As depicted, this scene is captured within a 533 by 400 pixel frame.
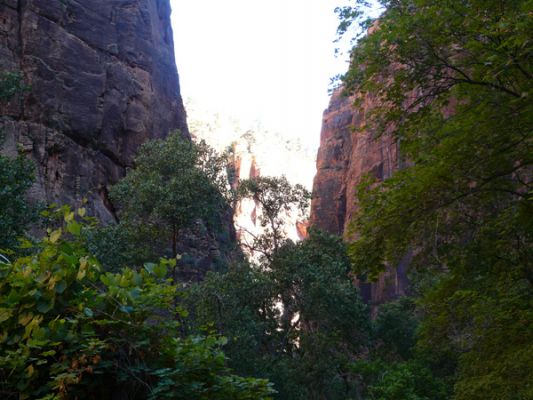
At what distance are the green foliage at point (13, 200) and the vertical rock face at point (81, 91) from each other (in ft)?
26.8

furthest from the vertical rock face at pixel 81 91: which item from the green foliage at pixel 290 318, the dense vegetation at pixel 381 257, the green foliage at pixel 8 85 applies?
the green foliage at pixel 290 318

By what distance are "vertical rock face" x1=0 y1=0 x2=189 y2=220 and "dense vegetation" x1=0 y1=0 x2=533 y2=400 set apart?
5.66 meters

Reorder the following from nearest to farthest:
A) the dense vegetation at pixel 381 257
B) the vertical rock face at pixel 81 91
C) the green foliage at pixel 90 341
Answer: the green foliage at pixel 90 341, the dense vegetation at pixel 381 257, the vertical rock face at pixel 81 91

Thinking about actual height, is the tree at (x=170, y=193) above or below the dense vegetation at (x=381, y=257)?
above

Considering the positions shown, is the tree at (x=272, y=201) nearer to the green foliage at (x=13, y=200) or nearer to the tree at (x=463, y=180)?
the green foliage at (x=13, y=200)

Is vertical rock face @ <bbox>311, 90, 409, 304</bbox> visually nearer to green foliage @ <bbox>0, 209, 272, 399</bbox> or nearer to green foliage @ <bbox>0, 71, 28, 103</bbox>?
green foliage @ <bbox>0, 71, 28, 103</bbox>

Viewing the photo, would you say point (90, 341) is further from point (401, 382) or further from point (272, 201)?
point (272, 201)

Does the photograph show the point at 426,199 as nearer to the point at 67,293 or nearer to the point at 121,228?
the point at 67,293

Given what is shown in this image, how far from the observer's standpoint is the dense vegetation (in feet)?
10.8

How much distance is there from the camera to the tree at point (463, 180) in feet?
23.3

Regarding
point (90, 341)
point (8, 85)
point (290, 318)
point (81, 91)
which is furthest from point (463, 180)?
point (81, 91)

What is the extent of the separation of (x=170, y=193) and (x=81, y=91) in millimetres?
10936

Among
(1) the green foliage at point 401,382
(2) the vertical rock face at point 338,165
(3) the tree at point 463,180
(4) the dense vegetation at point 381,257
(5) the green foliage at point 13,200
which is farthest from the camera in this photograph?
(2) the vertical rock face at point 338,165

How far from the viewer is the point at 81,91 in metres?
28.6
